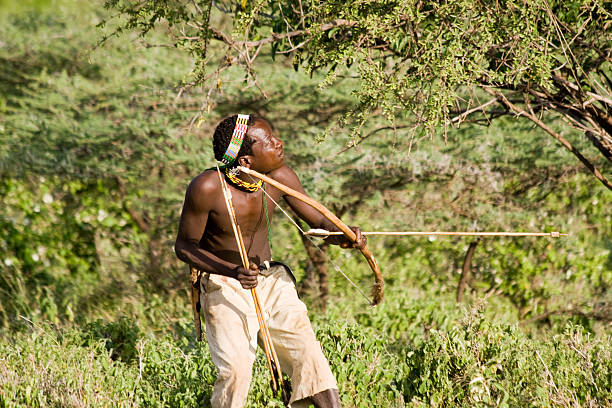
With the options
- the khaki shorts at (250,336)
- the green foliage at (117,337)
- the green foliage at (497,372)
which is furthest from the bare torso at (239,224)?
the green foliage at (117,337)

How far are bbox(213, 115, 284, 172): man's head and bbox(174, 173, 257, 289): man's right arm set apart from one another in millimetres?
184

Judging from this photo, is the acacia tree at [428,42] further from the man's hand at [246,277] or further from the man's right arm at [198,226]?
the man's hand at [246,277]

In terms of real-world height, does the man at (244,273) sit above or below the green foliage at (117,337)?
above

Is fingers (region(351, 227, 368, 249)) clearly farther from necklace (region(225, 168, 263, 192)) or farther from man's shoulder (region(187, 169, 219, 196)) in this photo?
man's shoulder (region(187, 169, 219, 196))

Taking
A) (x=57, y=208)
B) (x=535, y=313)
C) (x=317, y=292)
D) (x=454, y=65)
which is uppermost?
(x=454, y=65)

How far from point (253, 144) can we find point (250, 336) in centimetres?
103

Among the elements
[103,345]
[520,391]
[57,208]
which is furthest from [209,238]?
[57,208]

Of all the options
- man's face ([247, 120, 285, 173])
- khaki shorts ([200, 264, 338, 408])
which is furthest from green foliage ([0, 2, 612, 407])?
man's face ([247, 120, 285, 173])

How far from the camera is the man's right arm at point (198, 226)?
4.04 meters

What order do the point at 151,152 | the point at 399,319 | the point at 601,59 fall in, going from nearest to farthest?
the point at 601,59 → the point at 399,319 → the point at 151,152

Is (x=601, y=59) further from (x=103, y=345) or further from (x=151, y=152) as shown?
(x=151, y=152)

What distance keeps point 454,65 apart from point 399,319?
351 cm

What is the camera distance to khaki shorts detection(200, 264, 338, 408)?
13.4 ft

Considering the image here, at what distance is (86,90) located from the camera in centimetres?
945
